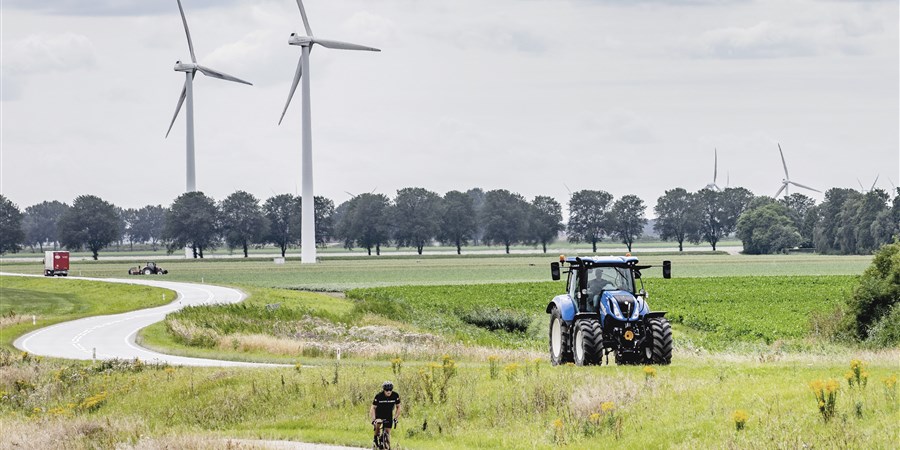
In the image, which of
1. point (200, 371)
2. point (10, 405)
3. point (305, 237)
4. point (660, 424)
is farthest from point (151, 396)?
point (305, 237)

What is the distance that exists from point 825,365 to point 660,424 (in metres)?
7.23

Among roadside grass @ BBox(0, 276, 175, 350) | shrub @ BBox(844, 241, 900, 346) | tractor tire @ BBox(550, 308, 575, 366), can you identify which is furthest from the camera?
roadside grass @ BBox(0, 276, 175, 350)

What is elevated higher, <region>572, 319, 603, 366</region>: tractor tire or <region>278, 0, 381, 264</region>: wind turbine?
<region>278, 0, 381, 264</region>: wind turbine

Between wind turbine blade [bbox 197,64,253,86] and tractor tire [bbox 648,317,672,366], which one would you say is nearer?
tractor tire [bbox 648,317,672,366]

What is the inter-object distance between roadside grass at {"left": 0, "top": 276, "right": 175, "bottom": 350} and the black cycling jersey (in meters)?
43.0

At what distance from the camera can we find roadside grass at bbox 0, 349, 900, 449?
20.2 meters

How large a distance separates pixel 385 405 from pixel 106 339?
107 ft

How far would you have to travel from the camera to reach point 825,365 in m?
26.6

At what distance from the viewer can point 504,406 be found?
24188mm

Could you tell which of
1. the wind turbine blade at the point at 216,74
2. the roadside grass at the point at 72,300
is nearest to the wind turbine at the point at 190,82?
the wind turbine blade at the point at 216,74

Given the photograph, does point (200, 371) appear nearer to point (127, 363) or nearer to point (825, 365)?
point (127, 363)

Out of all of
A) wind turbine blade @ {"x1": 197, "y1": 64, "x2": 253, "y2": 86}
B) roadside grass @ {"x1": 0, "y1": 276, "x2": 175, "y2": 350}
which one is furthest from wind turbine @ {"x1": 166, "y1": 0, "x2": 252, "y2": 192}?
roadside grass @ {"x1": 0, "y1": 276, "x2": 175, "y2": 350}

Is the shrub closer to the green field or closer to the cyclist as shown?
the green field

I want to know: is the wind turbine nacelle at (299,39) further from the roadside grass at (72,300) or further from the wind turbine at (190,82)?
the roadside grass at (72,300)
